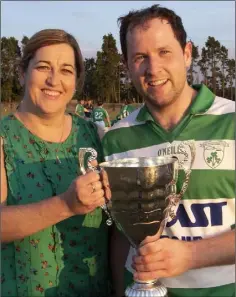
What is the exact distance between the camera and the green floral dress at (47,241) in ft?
6.02

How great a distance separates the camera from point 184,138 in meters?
1.77

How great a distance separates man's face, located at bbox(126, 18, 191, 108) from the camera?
1.77 m

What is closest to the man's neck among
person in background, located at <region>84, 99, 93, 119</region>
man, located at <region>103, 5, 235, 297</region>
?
man, located at <region>103, 5, 235, 297</region>

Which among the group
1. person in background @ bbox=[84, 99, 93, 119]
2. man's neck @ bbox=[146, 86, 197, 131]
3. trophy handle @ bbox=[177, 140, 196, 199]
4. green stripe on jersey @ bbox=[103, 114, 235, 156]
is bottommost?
trophy handle @ bbox=[177, 140, 196, 199]

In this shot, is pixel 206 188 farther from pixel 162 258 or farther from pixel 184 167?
pixel 162 258

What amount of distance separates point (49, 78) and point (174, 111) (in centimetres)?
51

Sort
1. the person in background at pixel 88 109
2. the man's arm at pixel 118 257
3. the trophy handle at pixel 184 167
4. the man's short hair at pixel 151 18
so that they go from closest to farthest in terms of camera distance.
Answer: the trophy handle at pixel 184 167, the man's short hair at pixel 151 18, the man's arm at pixel 118 257, the person in background at pixel 88 109

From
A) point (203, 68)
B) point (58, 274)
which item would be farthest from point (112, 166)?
point (203, 68)

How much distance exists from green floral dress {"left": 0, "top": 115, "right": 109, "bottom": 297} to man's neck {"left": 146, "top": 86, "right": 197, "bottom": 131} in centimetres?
40

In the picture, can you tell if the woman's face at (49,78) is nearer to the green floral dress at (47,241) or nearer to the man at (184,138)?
the green floral dress at (47,241)

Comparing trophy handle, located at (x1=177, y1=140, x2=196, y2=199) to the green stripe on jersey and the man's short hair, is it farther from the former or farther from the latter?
the man's short hair

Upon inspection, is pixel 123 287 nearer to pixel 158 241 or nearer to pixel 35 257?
pixel 35 257

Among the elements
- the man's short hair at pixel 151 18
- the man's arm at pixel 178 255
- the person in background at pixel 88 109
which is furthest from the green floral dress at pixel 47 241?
the person in background at pixel 88 109

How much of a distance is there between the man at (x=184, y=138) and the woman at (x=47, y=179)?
16 cm
